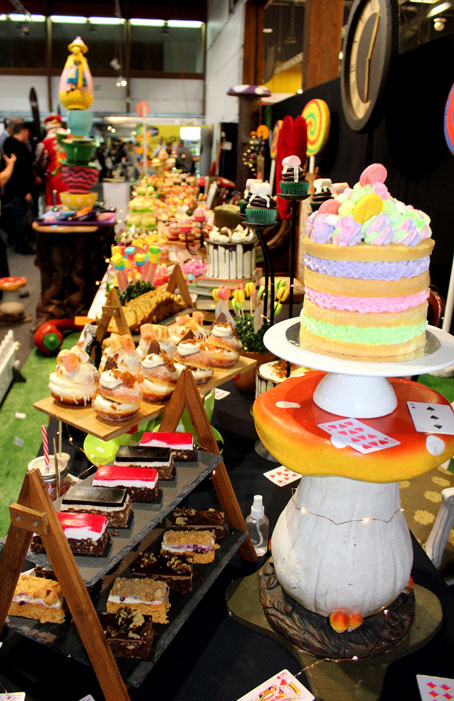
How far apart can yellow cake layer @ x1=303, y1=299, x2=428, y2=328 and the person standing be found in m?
7.23

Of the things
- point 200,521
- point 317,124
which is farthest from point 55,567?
point 317,124

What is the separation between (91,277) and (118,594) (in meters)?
4.42

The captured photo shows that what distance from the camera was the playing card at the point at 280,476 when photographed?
93.5 inches

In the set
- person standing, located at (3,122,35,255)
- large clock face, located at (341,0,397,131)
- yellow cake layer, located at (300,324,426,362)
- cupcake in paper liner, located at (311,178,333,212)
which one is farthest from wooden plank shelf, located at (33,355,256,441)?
person standing, located at (3,122,35,255)

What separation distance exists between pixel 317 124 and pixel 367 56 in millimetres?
1645

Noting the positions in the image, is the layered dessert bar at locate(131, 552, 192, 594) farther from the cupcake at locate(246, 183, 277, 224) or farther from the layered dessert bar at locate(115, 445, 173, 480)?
the cupcake at locate(246, 183, 277, 224)

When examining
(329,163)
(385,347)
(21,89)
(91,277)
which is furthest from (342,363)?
(21,89)

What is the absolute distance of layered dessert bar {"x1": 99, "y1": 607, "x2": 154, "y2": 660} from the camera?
138cm

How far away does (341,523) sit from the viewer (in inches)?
59.3

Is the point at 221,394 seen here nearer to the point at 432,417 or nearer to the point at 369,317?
the point at 432,417

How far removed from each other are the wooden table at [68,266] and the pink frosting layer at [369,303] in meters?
4.42

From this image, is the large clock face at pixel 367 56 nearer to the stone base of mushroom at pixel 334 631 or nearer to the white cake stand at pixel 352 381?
the white cake stand at pixel 352 381

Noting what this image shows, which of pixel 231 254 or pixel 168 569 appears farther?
pixel 231 254

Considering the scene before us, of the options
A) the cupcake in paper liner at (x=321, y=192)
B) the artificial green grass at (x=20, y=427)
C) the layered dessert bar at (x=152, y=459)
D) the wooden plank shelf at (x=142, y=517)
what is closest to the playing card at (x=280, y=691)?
the wooden plank shelf at (x=142, y=517)
